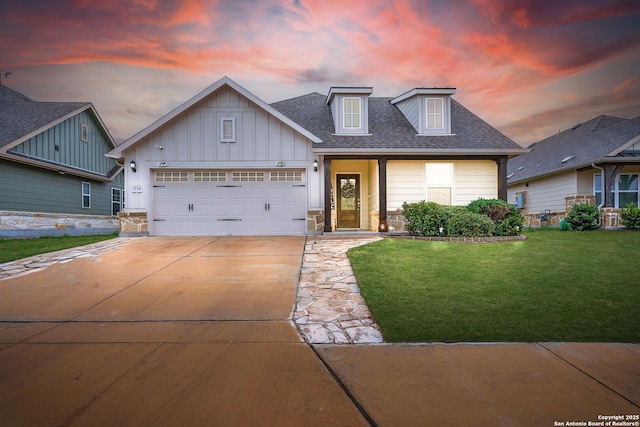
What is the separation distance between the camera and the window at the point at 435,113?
1444cm

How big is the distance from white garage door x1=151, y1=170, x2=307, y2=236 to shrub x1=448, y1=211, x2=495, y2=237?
17.3 feet

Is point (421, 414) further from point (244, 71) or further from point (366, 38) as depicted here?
point (244, 71)

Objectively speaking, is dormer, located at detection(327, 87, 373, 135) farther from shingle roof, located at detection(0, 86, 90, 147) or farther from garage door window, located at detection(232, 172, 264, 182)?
shingle roof, located at detection(0, 86, 90, 147)

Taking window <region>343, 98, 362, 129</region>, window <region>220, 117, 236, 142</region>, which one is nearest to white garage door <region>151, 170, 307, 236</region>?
window <region>220, 117, 236, 142</region>

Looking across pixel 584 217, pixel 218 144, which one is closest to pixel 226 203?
pixel 218 144

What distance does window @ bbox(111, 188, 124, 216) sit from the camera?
814 inches

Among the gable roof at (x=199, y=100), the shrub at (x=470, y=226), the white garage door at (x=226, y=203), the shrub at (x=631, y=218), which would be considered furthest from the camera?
the shrub at (x=631, y=218)

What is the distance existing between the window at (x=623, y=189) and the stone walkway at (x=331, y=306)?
14.6m

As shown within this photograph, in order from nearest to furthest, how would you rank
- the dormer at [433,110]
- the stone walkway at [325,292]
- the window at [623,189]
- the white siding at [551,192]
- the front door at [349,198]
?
the stone walkway at [325,292]
the dormer at [433,110]
the front door at [349,198]
the window at [623,189]
the white siding at [551,192]

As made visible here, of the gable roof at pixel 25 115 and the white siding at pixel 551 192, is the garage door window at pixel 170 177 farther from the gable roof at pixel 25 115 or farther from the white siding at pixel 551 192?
the white siding at pixel 551 192

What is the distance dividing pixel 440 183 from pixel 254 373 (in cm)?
1242

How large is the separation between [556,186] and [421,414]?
19431 mm

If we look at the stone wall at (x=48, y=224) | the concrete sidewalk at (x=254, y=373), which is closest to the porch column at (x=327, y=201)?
the concrete sidewalk at (x=254, y=373)

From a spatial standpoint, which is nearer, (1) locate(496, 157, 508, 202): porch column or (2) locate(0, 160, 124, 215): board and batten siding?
(1) locate(496, 157, 508, 202): porch column
